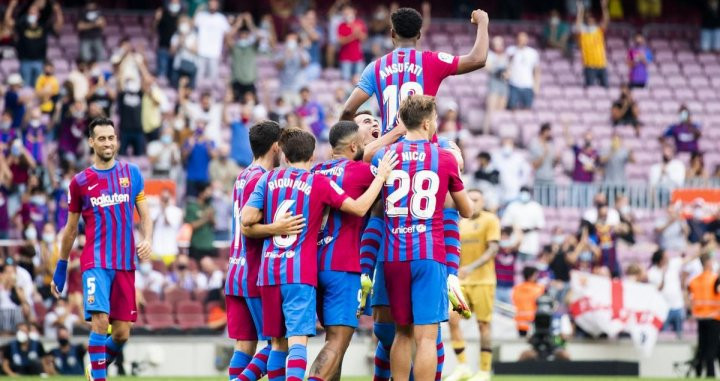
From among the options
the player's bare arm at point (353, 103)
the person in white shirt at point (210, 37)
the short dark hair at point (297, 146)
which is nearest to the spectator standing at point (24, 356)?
the player's bare arm at point (353, 103)

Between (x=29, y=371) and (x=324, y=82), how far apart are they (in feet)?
36.2

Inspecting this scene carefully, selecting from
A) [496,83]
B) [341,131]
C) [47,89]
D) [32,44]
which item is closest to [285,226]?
[341,131]

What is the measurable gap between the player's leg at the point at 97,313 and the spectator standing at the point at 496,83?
1616 cm

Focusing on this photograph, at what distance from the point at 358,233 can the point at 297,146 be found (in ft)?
2.82

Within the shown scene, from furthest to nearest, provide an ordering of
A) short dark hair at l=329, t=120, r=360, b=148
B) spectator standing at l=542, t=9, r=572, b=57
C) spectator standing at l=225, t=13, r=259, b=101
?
spectator standing at l=542, t=9, r=572, b=57, spectator standing at l=225, t=13, r=259, b=101, short dark hair at l=329, t=120, r=360, b=148

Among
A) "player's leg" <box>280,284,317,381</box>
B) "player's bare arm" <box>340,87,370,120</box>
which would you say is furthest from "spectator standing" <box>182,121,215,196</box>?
"player's leg" <box>280,284,317,381</box>

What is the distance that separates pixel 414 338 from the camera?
11836 millimetres

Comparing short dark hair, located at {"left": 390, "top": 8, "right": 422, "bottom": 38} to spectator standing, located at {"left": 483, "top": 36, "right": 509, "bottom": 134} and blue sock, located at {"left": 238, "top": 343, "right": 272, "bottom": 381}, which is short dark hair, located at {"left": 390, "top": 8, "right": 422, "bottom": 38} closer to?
blue sock, located at {"left": 238, "top": 343, "right": 272, "bottom": 381}

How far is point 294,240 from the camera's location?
11469mm

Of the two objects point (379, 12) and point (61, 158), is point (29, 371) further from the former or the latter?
point (379, 12)

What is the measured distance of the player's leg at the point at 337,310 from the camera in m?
11.6

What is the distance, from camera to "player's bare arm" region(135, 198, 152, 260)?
12945 mm

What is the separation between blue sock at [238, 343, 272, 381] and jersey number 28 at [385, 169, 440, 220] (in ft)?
5.52

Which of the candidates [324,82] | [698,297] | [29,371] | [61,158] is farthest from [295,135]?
[324,82]
